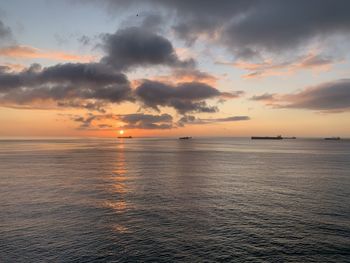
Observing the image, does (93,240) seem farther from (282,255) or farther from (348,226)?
(348,226)

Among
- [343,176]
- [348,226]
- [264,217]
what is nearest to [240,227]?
[264,217]

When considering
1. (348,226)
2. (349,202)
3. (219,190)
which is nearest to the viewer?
(348,226)

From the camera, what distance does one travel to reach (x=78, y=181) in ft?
262

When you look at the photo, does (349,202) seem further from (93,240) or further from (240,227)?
(93,240)

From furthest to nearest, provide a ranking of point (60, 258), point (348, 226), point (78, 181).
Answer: point (78, 181) < point (348, 226) < point (60, 258)

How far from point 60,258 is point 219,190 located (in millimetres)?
42744

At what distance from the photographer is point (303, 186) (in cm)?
7144

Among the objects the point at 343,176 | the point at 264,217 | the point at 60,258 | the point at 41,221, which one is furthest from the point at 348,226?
the point at 343,176

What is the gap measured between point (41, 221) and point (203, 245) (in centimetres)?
2488

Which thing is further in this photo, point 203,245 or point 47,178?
point 47,178

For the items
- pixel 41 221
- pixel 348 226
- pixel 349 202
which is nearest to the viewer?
pixel 348 226

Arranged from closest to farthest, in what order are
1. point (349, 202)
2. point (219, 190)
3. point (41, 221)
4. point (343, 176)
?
1. point (41, 221)
2. point (349, 202)
3. point (219, 190)
4. point (343, 176)

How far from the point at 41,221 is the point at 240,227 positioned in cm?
2934

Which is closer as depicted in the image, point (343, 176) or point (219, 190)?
point (219, 190)
